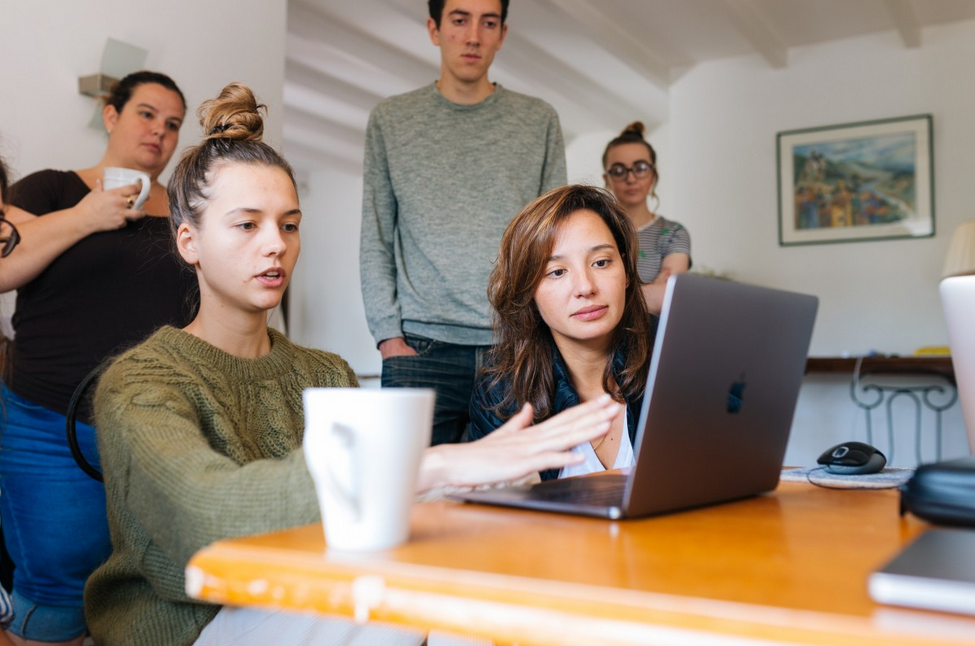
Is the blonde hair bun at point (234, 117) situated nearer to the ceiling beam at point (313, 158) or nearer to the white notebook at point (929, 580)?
the white notebook at point (929, 580)

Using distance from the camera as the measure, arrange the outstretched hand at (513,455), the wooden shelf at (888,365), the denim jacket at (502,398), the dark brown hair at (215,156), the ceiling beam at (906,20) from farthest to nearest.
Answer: the ceiling beam at (906,20), the wooden shelf at (888,365), the denim jacket at (502,398), the dark brown hair at (215,156), the outstretched hand at (513,455)

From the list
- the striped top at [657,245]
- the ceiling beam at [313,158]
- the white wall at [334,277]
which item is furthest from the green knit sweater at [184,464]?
the white wall at [334,277]

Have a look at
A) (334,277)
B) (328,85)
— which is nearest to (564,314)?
(328,85)

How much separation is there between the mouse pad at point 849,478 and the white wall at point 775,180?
425cm

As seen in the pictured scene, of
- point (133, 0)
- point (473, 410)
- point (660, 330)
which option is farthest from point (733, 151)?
point (660, 330)

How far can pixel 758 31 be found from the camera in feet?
16.8

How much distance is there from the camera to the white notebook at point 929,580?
0.43 metres

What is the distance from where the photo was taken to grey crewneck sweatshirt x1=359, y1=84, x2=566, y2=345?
2.17 m

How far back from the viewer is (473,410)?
1704 millimetres

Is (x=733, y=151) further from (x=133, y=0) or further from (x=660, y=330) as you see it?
(x=660, y=330)

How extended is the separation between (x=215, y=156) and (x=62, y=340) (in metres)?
0.77

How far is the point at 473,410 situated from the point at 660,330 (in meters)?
1.01

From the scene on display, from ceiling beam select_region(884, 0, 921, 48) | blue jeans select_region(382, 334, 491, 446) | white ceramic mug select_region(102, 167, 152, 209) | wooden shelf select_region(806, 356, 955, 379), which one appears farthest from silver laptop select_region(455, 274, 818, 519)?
ceiling beam select_region(884, 0, 921, 48)

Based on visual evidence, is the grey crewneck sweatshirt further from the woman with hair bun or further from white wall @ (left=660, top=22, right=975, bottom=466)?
white wall @ (left=660, top=22, right=975, bottom=466)
